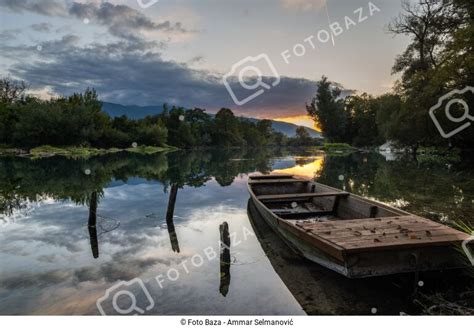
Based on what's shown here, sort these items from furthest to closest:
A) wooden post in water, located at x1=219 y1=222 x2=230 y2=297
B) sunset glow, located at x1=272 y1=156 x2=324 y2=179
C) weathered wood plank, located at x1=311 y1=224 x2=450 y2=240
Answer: sunset glow, located at x1=272 y1=156 x2=324 y2=179 < wooden post in water, located at x1=219 y1=222 x2=230 y2=297 < weathered wood plank, located at x1=311 y1=224 x2=450 y2=240

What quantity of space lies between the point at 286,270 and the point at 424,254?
2.40 metres

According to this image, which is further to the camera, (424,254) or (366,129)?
(366,129)

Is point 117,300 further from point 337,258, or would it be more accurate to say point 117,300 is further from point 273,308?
point 337,258

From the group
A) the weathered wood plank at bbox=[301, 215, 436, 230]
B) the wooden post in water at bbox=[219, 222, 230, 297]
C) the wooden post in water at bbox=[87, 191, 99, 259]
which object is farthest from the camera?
the wooden post in water at bbox=[87, 191, 99, 259]

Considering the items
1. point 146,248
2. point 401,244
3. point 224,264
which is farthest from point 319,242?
point 146,248

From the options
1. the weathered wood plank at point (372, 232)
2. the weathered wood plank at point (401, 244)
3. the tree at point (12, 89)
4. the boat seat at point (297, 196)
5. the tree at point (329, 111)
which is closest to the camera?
the weathered wood plank at point (401, 244)

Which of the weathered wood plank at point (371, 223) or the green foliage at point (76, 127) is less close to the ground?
the green foliage at point (76, 127)

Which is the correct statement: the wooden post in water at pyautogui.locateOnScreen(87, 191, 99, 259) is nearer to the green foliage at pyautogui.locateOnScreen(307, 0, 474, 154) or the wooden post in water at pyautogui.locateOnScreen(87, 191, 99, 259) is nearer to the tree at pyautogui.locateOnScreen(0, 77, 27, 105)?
the green foliage at pyautogui.locateOnScreen(307, 0, 474, 154)

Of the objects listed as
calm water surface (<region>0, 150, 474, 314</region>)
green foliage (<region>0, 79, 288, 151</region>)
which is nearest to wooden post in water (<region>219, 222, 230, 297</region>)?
calm water surface (<region>0, 150, 474, 314</region>)

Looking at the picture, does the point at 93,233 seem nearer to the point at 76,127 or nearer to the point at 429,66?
the point at 429,66

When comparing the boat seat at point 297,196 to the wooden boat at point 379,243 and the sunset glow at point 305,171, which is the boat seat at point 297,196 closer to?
the wooden boat at point 379,243

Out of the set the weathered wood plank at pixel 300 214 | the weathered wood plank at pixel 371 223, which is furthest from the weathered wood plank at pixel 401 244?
the weathered wood plank at pixel 300 214

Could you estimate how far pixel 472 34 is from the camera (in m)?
20.0
